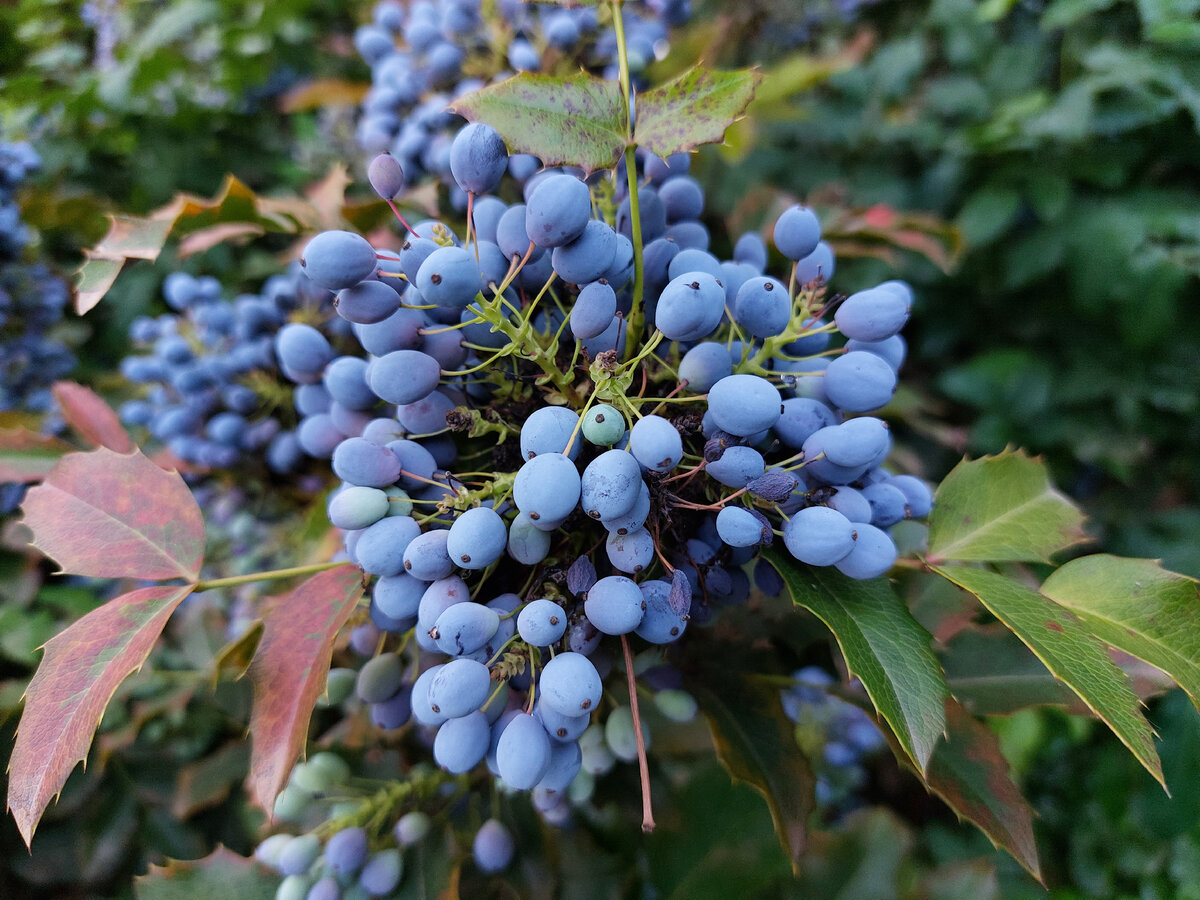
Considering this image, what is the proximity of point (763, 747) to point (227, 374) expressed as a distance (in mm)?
760

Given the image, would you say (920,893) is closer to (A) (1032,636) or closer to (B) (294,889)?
(A) (1032,636)

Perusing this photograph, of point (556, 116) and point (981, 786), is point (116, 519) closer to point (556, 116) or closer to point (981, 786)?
point (556, 116)

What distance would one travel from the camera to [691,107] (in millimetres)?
481

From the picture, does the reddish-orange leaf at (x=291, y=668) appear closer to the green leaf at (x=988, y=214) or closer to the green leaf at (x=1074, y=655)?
the green leaf at (x=1074, y=655)

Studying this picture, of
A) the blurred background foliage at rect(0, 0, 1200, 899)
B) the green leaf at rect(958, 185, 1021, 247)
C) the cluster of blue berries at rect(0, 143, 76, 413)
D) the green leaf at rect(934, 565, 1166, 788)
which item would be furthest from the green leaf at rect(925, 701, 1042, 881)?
the cluster of blue berries at rect(0, 143, 76, 413)

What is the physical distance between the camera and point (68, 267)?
3.59ft

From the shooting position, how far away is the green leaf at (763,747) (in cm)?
57

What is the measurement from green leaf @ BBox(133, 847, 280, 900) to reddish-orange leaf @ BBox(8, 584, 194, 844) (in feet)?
0.69

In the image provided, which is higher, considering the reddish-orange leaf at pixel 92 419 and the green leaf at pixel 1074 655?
the reddish-orange leaf at pixel 92 419

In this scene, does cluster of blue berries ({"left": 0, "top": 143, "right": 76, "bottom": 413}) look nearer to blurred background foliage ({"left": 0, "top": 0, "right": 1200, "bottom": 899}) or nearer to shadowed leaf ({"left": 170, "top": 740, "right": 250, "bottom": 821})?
blurred background foliage ({"left": 0, "top": 0, "right": 1200, "bottom": 899})

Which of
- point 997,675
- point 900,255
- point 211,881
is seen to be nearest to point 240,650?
point 211,881

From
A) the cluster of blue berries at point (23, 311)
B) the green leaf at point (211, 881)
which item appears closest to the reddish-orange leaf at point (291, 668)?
the green leaf at point (211, 881)

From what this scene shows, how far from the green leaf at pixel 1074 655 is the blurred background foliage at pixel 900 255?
17.4 inches

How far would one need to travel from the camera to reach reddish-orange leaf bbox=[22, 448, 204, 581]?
54cm
